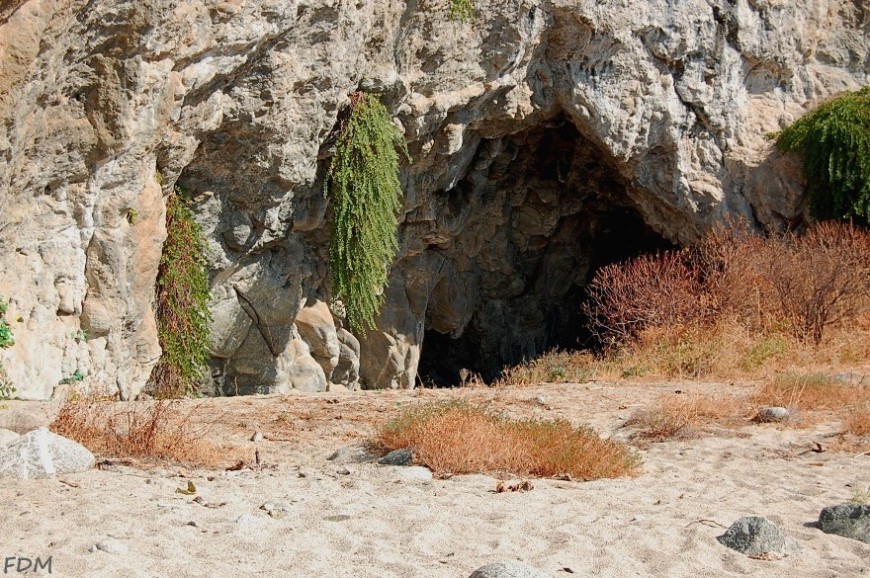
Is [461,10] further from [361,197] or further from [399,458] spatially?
[399,458]

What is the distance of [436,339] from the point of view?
62.7 ft

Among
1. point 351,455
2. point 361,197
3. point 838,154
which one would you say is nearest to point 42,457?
→ point 351,455

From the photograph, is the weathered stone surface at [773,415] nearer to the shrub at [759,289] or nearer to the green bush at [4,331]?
the shrub at [759,289]

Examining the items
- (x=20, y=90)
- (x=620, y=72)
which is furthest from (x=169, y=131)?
(x=620, y=72)

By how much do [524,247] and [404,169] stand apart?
16.5 ft

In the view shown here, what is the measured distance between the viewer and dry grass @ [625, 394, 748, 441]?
7.71m

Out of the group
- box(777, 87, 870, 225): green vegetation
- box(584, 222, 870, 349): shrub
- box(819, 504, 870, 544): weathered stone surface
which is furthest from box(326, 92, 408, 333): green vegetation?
box(819, 504, 870, 544): weathered stone surface

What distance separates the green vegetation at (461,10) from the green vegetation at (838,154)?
6.36 metres

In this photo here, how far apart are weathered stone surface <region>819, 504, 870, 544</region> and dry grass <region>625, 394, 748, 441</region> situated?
7.89 feet

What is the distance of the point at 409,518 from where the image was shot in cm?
496

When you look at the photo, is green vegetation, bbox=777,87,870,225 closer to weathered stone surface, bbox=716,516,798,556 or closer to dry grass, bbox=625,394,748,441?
dry grass, bbox=625,394,748,441

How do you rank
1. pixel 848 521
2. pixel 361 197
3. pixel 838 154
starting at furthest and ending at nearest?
1. pixel 838 154
2. pixel 361 197
3. pixel 848 521

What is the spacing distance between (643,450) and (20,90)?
17.6 feet

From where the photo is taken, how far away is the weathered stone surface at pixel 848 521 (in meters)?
5.03
